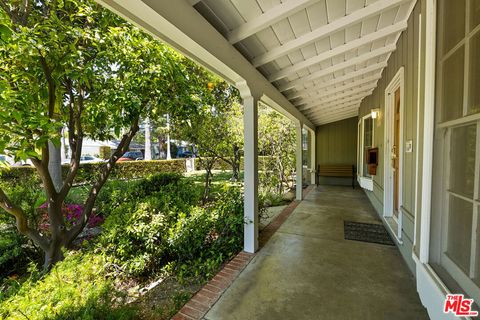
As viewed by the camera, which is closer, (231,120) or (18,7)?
(18,7)

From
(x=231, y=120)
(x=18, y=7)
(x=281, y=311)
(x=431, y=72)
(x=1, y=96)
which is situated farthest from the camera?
(x=231, y=120)

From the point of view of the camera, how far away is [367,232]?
3467mm

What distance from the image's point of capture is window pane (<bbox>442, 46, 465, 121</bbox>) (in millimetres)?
1319

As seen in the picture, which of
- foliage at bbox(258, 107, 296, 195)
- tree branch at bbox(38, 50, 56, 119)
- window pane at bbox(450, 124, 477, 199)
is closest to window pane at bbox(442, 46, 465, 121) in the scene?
window pane at bbox(450, 124, 477, 199)

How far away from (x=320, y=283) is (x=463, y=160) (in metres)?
1.63

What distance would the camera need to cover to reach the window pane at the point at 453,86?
51.9 inches

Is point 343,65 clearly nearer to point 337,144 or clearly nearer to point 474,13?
point 474,13

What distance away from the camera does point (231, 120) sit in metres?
5.54

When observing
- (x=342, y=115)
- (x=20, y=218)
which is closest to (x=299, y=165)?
(x=342, y=115)

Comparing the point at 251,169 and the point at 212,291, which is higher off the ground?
the point at 251,169

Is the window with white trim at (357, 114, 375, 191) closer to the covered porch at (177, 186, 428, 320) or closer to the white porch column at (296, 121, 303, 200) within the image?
the white porch column at (296, 121, 303, 200)

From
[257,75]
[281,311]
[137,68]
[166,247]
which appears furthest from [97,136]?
[281,311]

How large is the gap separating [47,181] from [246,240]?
2704 mm

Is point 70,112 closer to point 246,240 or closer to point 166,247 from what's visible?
point 166,247
